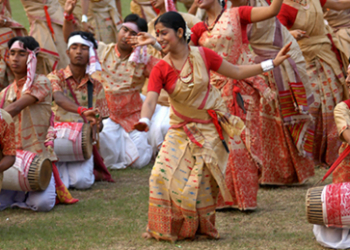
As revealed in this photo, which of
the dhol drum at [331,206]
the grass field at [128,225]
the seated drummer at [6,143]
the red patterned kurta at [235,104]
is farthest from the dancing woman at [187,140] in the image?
the seated drummer at [6,143]

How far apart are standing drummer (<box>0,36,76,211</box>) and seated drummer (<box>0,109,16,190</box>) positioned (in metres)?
0.90

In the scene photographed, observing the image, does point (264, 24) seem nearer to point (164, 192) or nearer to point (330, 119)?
point (330, 119)

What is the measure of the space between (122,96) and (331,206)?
13.4ft

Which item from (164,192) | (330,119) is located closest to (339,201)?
(164,192)

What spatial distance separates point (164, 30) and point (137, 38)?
0.29 m

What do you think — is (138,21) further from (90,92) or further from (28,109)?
(28,109)

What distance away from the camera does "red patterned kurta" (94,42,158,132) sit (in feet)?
25.1

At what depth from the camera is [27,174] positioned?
549cm

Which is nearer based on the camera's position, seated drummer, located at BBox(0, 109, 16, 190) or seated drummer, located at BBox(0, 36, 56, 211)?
seated drummer, located at BBox(0, 109, 16, 190)

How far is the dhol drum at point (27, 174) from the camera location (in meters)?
5.48

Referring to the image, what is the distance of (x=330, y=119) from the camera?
24.1ft

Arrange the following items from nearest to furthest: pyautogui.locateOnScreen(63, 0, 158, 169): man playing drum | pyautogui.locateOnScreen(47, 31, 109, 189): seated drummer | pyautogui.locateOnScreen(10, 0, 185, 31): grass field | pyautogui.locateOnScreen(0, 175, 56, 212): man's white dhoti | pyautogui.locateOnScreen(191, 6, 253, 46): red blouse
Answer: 1. pyautogui.locateOnScreen(191, 6, 253, 46): red blouse
2. pyautogui.locateOnScreen(0, 175, 56, 212): man's white dhoti
3. pyautogui.locateOnScreen(47, 31, 109, 189): seated drummer
4. pyautogui.locateOnScreen(63, 0, 158, 169): man playing drum
5. pyautogui.locateOnScreen(10, 0, 185, 31): grass field

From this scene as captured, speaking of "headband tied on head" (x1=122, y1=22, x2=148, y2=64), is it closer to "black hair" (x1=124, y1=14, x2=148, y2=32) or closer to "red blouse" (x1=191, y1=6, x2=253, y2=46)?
"black hair" (x1=124, y1=14, x2=148, y2=32)

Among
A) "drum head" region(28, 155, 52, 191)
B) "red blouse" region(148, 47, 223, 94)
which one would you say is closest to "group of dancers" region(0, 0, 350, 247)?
"red blouse" region(148, 47, 223, 94)
